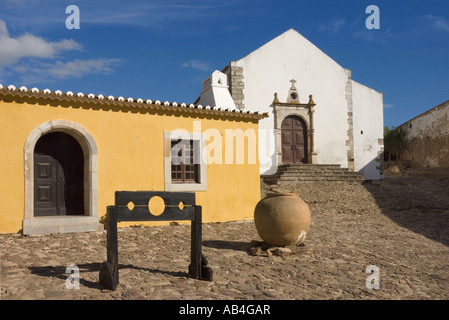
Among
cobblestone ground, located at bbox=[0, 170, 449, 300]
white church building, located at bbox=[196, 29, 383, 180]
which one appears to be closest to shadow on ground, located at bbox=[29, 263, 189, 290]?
cobblestone ground, located at bbox=[0, 170, 449, 300]

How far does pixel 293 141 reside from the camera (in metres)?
19.0

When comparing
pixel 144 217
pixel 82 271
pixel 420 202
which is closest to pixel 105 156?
pixel 82 271

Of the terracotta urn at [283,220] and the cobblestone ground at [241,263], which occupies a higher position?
the terracotta urn at [283,220]

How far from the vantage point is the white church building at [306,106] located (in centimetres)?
1833

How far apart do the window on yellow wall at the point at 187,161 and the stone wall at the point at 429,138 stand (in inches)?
679

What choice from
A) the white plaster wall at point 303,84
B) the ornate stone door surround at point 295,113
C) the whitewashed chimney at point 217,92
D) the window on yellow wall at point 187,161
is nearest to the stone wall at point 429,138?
the white plaster wall at point 303,84

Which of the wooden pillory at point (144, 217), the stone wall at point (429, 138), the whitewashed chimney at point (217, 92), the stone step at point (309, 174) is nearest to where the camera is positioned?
the wooden pillory at point (144, 217)

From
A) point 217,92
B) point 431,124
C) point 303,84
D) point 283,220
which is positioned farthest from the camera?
point 431,124

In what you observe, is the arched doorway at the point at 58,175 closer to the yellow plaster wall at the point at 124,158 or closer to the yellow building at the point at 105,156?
the yellow building at the point at 105,156

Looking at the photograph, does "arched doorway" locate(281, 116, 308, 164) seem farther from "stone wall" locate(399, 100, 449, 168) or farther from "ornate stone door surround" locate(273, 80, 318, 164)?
"stone wall" locate(399, 100, 449, 168)

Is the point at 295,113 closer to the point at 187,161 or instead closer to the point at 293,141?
the point at 293,141

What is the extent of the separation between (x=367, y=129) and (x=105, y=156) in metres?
14.6
